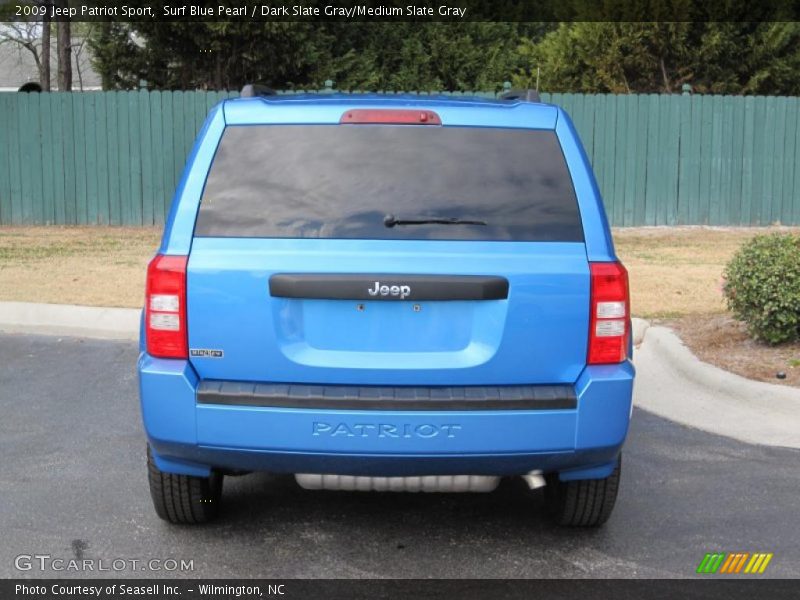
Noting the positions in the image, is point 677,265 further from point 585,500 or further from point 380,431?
point 380,431

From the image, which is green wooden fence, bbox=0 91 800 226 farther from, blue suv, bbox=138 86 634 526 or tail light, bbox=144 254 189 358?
tail light, bbox=144 254 189 358

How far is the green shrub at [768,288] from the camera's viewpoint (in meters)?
7.96

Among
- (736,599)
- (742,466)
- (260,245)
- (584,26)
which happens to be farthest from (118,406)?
(584,26)

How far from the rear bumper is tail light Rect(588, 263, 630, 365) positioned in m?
0.06

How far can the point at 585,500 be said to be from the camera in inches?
190

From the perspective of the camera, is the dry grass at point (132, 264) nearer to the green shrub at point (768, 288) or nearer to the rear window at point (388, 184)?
the green shrub at point (768, 288)

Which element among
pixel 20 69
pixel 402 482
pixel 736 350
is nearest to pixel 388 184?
pixel 402 482

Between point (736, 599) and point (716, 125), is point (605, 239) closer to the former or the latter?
point (736, 599)

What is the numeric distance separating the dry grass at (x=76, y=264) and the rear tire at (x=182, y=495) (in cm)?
585

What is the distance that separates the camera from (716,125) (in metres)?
17.8

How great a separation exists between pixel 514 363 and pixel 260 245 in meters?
1.08

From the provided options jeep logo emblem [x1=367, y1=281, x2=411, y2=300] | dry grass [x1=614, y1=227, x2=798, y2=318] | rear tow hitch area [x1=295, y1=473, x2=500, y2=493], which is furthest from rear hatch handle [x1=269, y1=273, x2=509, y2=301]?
dry grass [x1=614, y1=227, x2=798, y2=318]

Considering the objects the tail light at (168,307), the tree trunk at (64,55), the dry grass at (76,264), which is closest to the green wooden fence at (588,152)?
the dry grass at (76,264)

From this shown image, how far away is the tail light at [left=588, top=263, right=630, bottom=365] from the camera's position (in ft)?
14.1
